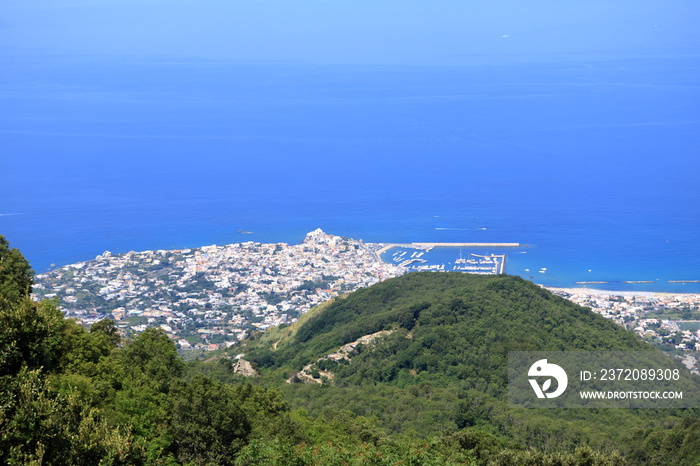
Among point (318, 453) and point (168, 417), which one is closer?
point (318, 453)

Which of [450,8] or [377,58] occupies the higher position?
[450,8]

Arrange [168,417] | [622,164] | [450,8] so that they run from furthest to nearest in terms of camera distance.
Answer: [450,8]
[622,164]
[168,417]

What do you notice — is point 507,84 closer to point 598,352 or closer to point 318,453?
point 598,352

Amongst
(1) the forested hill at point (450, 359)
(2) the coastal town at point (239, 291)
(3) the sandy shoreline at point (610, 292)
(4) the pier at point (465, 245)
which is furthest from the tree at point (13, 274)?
(4) the pier at point (465, 245)

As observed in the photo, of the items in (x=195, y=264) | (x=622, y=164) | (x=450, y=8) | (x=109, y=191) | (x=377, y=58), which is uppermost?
(x=450, y=8)

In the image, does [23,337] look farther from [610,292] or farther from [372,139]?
[372,139]

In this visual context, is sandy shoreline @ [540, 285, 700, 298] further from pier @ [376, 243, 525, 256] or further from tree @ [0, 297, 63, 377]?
tree @ [0, 297, 63, 377]

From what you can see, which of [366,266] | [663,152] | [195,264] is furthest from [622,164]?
[195,264]
